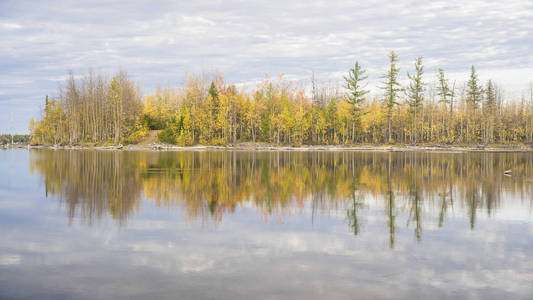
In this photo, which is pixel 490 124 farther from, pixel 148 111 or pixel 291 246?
pixel 291 246

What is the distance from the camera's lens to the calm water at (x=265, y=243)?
21.4ft

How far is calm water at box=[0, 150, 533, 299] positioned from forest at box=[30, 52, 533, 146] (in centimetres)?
5895

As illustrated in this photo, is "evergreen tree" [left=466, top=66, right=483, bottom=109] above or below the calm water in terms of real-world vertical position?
above

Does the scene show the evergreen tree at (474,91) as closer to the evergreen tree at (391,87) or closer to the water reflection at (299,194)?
the evergreen tree at (391,87)

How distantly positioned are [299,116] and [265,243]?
65.5 meters

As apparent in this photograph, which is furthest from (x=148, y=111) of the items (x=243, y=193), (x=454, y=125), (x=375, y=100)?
(x=243, y=193)

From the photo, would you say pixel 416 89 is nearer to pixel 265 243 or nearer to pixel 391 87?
pixel 391 87

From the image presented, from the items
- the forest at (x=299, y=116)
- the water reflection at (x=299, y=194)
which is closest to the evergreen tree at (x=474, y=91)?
the forest at (x=299, y=116)

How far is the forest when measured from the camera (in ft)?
247

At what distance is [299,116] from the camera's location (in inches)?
2911

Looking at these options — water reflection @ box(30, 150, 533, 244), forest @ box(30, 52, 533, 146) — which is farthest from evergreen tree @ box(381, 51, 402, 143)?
water reflection @ box(30, 150, 533, 244)

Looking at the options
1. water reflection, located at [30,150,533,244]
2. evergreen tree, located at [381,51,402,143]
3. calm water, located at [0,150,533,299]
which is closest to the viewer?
calm water, located at [0,150,533,299]

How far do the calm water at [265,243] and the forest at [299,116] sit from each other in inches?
2321

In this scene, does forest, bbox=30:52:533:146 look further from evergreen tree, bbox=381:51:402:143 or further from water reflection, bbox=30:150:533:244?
water reflection, bbox=30:150:533:244
